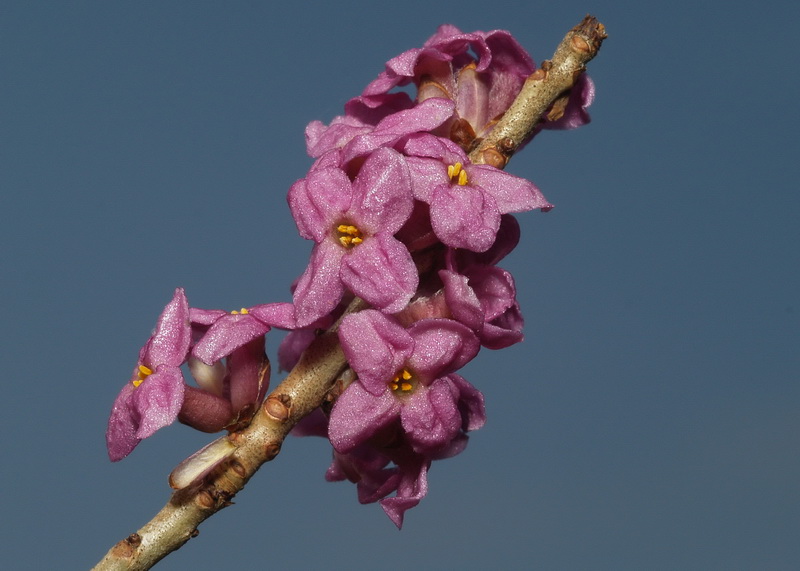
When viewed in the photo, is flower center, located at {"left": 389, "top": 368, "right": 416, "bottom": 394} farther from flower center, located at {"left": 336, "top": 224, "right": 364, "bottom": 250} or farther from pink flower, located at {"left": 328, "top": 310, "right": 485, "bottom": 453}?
flower center, located at {"left": 336, "top": 224, "right": 364, "bottom": 250}

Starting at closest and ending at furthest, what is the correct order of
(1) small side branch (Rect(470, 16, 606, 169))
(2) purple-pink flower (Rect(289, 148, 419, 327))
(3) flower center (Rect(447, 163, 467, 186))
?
1. (2) purple-pink flower (Rect(289, 148, 419, 327))
2. (3) flower center (Rect(447, 163, 467, 186))
3. (1) small side branch (Rect(470, 16, 606, 169))

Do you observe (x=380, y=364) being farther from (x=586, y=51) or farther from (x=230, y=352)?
(x=586, y=51)

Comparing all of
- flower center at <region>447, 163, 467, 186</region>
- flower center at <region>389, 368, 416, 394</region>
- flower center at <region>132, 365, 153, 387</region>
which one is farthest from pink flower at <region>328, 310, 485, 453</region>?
flower center at <region>132, 365, 153, 387</region>

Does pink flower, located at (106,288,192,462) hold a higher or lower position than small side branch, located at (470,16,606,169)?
lower

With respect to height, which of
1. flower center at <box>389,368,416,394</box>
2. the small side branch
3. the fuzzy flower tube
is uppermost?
the small side branch

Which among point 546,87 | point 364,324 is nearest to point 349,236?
point 364,324

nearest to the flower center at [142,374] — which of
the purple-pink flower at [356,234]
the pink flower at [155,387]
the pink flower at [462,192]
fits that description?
the pink flower at [155,387]

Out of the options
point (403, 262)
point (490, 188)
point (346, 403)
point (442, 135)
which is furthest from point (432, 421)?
point (442, 135)
